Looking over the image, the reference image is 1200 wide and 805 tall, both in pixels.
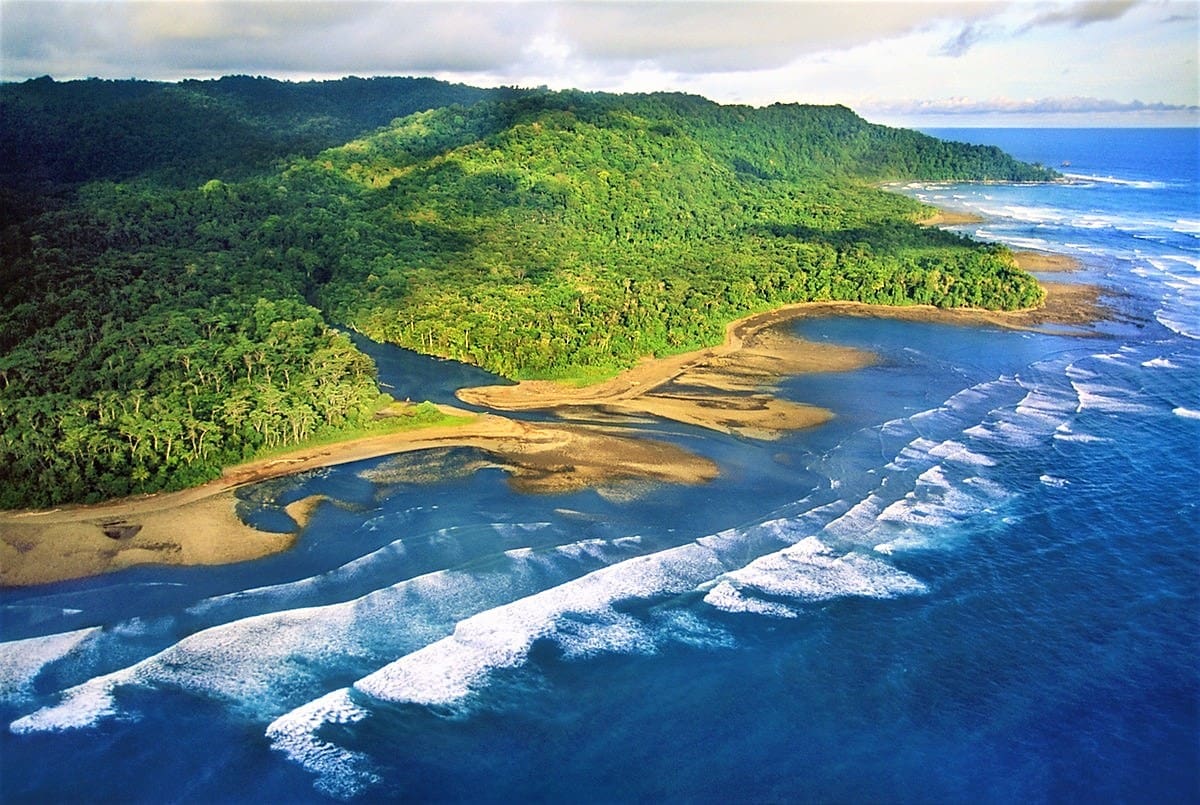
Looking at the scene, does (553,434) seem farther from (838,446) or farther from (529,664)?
(529,664)

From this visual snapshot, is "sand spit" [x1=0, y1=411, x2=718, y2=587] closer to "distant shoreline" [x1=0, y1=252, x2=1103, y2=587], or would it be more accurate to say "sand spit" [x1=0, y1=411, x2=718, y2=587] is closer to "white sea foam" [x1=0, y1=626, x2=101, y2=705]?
"distant shoreline" [x1=0, y1=252, x2=1103, y2=587]

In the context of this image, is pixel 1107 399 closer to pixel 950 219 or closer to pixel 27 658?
pixel 27 658

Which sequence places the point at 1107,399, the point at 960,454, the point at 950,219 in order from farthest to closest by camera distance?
the point at 950,219
the point at 1107,399
the point at 960,454

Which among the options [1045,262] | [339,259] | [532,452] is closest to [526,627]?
[532,452]

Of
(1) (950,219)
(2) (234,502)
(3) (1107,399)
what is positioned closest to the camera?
(2) (234,502)

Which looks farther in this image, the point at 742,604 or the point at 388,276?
the point at 388,276

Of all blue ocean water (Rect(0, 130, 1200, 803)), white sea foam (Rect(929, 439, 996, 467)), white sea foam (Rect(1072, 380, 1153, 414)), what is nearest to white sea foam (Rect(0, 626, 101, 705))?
blue ocean water (Rect(0, 130, 1200, 803))

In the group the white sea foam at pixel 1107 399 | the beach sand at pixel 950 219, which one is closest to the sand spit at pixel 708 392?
the white sea foam at pixel 1107 399
